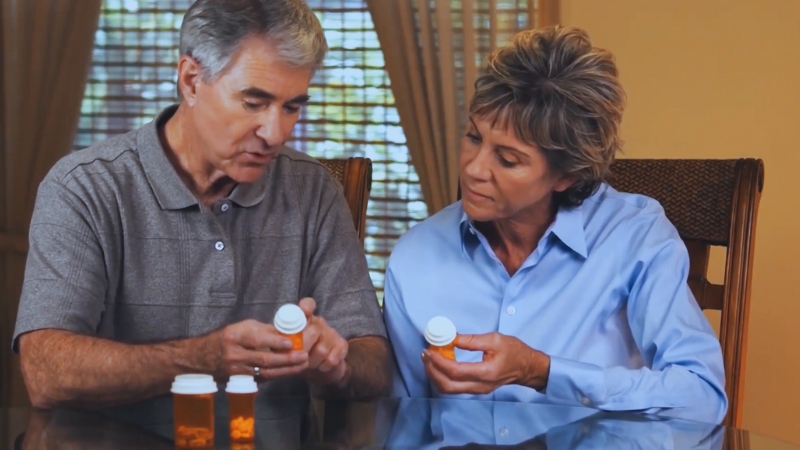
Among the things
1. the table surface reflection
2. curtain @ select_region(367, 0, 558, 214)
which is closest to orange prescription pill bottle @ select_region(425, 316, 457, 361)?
the table surface reflection

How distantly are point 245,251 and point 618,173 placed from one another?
2.73 feet

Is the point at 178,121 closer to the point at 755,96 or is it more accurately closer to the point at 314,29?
Result: the point at 314,29

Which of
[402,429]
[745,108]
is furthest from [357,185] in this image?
[745,108]

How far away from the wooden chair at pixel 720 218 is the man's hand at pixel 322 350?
0.77 m

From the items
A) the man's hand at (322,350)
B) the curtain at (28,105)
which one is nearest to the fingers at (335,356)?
the man's hand at (322,350)

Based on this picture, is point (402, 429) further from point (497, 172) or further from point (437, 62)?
point (437, 62)

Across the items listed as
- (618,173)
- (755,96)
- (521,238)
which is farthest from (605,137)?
(755,96)

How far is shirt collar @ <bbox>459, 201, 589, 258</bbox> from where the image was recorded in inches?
70.8

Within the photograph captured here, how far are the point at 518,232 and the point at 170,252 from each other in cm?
63

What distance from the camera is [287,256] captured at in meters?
1.85

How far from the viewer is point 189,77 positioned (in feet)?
5.76

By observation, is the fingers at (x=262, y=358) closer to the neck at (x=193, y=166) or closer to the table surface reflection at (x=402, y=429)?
the table surface reflection at (x=402, y=429)

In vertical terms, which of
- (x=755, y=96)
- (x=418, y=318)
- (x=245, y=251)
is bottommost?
(x=418, y=318)

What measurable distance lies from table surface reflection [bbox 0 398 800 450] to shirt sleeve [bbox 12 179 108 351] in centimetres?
15
